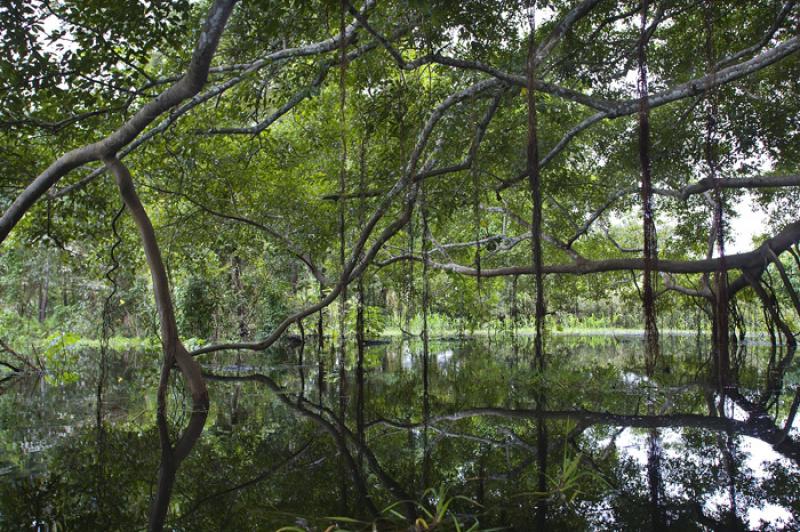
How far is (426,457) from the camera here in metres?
3.33

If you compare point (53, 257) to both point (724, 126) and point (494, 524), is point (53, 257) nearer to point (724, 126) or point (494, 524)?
point (724, 126)

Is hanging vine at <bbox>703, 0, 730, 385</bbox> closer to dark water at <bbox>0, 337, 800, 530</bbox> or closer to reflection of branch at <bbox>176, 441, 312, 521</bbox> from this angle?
dark water at <bbox>0, 337, 800, 530</bbox>

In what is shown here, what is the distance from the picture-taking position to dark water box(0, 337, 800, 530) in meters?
2.40

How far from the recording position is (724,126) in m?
8.24

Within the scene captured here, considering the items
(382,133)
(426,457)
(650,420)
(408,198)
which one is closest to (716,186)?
(650,420)

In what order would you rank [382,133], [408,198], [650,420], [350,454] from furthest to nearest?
[382,133]
[408,198]
[650,420]
[350,454]

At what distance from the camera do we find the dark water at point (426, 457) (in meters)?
2.40

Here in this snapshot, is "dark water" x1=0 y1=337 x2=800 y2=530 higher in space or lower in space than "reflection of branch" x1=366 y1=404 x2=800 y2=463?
higher

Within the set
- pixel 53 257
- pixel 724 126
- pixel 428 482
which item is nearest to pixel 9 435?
pixel 428 482

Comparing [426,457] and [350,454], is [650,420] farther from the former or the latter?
[350,454]

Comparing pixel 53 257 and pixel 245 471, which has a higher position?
pixel 53 257

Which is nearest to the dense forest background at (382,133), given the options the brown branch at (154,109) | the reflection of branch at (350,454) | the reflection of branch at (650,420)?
the brown branch at (154,109)

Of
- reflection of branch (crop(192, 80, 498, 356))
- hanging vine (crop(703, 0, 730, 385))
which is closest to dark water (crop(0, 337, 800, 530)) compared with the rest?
hanging vine (crop(703, 0, 730, 385))

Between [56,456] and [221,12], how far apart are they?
2958mm
